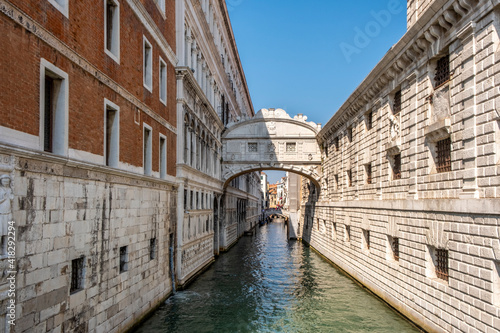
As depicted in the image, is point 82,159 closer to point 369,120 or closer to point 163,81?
point 163,81

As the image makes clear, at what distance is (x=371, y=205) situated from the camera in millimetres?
15711

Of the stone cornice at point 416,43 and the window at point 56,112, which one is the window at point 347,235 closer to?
the stone cornice at point 416,43

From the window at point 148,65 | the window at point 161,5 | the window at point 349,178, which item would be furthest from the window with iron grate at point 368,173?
the window at point 161,5

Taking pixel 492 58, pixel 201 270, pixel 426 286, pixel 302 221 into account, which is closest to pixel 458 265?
pixel 426 286

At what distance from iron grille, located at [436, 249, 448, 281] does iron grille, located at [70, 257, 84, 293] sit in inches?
324

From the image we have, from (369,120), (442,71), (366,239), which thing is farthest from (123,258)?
(369,120)

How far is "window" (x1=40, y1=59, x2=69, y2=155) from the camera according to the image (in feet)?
24.0

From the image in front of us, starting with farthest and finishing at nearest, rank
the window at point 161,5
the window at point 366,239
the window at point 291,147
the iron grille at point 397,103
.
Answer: the window at point 291,147 < the window at point 366,239 < the window at point 161,5 < the iron grille at point 397,103

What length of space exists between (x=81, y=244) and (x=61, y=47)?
145 inches

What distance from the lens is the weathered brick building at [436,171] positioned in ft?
26.5

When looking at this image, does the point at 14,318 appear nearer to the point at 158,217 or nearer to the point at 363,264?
the point at 158,217

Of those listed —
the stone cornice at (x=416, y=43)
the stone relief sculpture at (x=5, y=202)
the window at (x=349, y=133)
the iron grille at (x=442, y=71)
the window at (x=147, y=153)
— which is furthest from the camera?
the window at (x=349, y=133)

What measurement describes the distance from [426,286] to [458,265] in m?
1.76


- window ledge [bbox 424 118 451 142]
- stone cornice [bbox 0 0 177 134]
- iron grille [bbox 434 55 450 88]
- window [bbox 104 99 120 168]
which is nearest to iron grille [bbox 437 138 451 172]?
window ledge [bbox 424 118 451 142]
